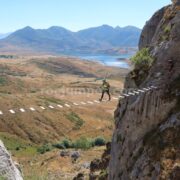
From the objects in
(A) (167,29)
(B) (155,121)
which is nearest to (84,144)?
(A) (167,29)

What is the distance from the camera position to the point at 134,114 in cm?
2175

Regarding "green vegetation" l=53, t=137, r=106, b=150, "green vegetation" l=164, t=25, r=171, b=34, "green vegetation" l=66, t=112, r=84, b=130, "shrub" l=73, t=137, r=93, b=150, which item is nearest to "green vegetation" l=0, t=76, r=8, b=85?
"green vegetation" l=66, t=112, r=84, b=130

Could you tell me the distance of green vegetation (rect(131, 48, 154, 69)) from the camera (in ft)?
75.1

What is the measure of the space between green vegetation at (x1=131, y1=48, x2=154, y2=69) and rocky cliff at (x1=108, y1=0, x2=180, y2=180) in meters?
0.27

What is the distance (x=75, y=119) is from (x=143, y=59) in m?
90.9

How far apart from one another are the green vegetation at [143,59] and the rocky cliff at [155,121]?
271 mm

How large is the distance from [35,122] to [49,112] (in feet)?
32.7

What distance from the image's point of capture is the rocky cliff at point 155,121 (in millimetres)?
17328

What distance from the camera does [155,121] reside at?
19.7 meters

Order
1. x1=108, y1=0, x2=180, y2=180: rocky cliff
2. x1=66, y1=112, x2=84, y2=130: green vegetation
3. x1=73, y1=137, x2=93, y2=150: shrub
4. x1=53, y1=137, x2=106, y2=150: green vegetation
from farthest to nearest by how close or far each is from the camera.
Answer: x1=66, y1=112, x2=84, y2=130: green vegetation, x1=53, y1=137, x2=106, y2=150: green vegetation, x1=73, y1=137, x2=93, y2=150: shrub, x1=108, y1=0, x2=180, y2=180: rocky cliff

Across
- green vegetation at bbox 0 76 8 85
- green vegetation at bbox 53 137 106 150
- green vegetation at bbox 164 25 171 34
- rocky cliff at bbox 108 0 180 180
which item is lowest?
green vegetation at bbox 53 137 106 150

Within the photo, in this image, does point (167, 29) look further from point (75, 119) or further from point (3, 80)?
point (3, 80)

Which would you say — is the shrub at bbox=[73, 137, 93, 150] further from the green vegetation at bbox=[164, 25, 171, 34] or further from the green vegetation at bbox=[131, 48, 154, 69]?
the green vegetation at bbox=[164, 25, 171, 34]

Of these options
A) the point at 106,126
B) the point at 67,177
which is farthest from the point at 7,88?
the point at 67,177
